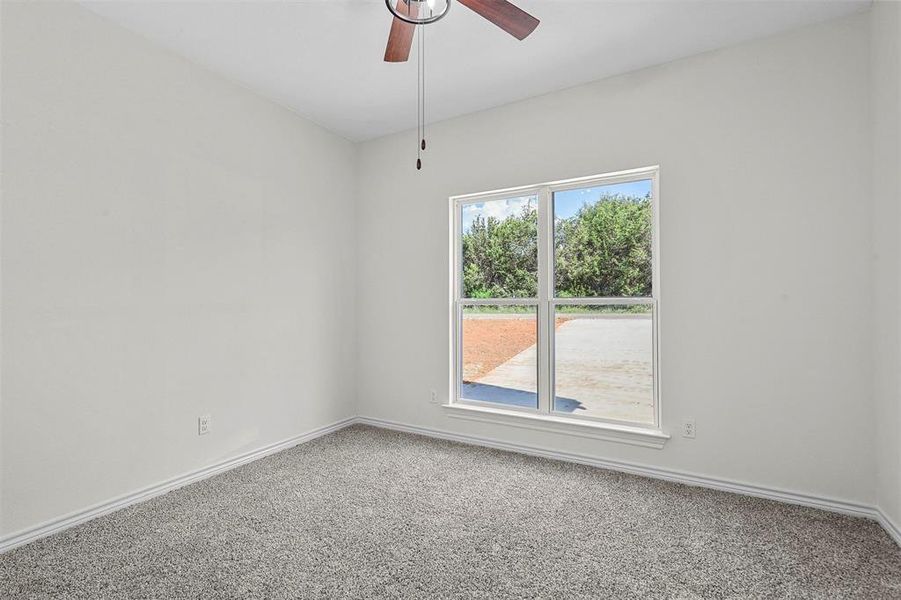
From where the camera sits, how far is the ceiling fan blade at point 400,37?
6.29 ft

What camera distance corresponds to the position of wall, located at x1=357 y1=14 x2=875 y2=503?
2383mm

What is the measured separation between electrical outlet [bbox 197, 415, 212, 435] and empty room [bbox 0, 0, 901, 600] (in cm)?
4

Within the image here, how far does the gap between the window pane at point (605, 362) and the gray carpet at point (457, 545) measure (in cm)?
49

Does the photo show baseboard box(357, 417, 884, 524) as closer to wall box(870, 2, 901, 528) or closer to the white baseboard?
the white baseboard

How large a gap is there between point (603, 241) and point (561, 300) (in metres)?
0.50

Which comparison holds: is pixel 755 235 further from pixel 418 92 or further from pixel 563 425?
pixel 418 92

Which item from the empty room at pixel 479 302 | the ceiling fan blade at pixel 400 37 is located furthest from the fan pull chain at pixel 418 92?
the ceiling fan blade at pixel 400 37

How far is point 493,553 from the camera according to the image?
79.9 inches

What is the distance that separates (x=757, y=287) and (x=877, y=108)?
39.9 inches

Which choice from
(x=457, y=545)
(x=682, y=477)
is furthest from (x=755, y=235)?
(x=457, y=545)

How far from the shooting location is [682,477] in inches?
110

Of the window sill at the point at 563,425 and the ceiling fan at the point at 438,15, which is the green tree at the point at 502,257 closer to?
the window sill at the point at 563,425

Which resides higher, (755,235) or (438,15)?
(438,15)

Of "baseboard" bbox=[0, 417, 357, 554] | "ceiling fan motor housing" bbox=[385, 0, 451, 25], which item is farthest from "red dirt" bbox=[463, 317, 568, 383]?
"ceiling fan motor housing" bbox=[385, 0, 451, 25]
